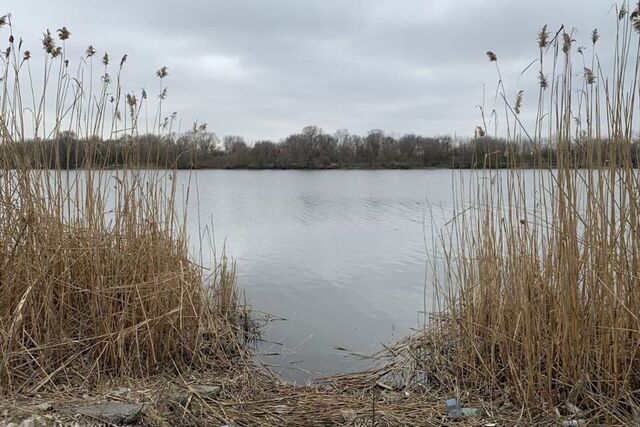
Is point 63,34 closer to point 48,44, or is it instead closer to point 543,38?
point 48,44

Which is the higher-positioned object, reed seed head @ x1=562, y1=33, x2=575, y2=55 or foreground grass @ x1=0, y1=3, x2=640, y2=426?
reed seed head @ x1=562, y1=33, x2=575, y2=55

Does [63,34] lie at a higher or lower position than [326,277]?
higher

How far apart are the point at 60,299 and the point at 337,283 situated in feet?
14.4

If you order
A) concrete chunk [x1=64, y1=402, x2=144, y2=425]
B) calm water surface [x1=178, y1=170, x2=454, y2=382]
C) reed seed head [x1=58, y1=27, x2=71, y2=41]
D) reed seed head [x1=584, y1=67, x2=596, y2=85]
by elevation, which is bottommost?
calm water surface [x1=178, y1=170, x2=454, y2=382]

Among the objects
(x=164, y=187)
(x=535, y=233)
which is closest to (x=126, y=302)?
(x=164, y=187)

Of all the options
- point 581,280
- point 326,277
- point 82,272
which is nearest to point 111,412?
point 82,272

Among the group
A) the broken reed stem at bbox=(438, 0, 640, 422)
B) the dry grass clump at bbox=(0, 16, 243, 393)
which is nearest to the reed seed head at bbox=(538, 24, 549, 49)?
the broken reed stem at bbox=(438, 0, 640, 422)

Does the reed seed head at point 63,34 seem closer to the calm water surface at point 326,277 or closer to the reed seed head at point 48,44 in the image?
the reed seed head at point 48,44

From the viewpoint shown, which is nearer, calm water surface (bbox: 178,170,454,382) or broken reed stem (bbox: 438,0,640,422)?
broken reed stem (bbox: 438,0,640,422)

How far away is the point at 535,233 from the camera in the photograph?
277 cm

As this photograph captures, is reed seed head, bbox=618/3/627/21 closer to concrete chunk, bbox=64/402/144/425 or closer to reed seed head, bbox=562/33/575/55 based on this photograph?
reed seed head, bbox=562/33/575/55

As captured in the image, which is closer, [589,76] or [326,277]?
[589,76]

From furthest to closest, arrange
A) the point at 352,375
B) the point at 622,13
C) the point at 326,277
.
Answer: the point at 326,277 → the point at 352,375 → the point at 622,13

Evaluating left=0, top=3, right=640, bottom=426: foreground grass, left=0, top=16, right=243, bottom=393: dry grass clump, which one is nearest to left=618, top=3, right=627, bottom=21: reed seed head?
left=0, top=3, right=640, bottom=426: foreground grass
